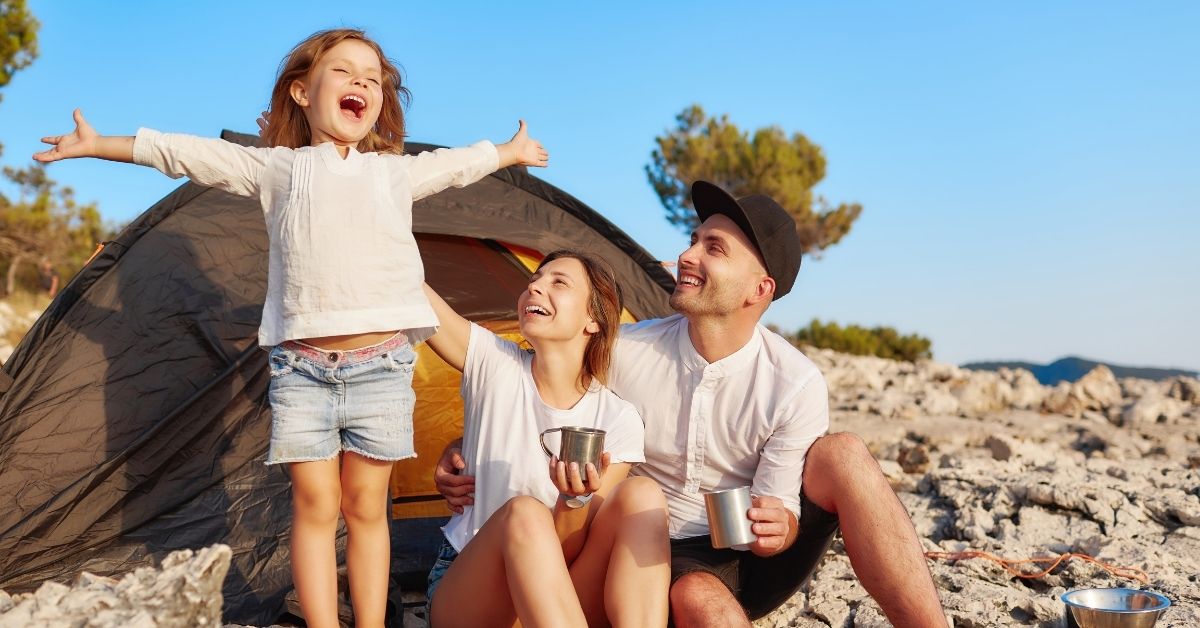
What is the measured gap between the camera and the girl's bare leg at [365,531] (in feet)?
8.65

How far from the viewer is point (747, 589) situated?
2.83 metres

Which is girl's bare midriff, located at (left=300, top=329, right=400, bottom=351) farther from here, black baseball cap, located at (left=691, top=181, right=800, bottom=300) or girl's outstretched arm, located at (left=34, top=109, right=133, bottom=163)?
black baseball cap, located at (left=691, top=181, right=800, bottom=300)

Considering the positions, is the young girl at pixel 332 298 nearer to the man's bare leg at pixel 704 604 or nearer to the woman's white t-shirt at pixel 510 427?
the woman's white t-shirt at pixel 510 427

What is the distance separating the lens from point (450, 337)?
279 centimetres

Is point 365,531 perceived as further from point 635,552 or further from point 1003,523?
point 1003,523

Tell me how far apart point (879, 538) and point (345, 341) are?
145 cm

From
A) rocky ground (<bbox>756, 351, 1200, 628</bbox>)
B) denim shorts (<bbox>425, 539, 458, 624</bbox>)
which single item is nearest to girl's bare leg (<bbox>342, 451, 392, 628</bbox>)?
denim shorts (<bbox>425, 539, 458, 624</bbox>)

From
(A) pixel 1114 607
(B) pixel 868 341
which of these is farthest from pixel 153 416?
(B) pixel 868 341

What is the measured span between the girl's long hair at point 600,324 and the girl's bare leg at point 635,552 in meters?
0.44

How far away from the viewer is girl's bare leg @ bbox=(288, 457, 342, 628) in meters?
2.56

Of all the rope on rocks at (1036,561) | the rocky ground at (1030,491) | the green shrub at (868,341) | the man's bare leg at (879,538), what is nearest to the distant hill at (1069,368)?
the green shrub at (868,341)

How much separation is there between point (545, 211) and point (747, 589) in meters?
2.22

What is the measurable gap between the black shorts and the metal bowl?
32.2 inches

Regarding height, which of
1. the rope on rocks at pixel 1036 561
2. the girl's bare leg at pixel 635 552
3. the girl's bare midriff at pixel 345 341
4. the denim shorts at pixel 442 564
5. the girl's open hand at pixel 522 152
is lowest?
the rope on rocks at pixel 1036 561
